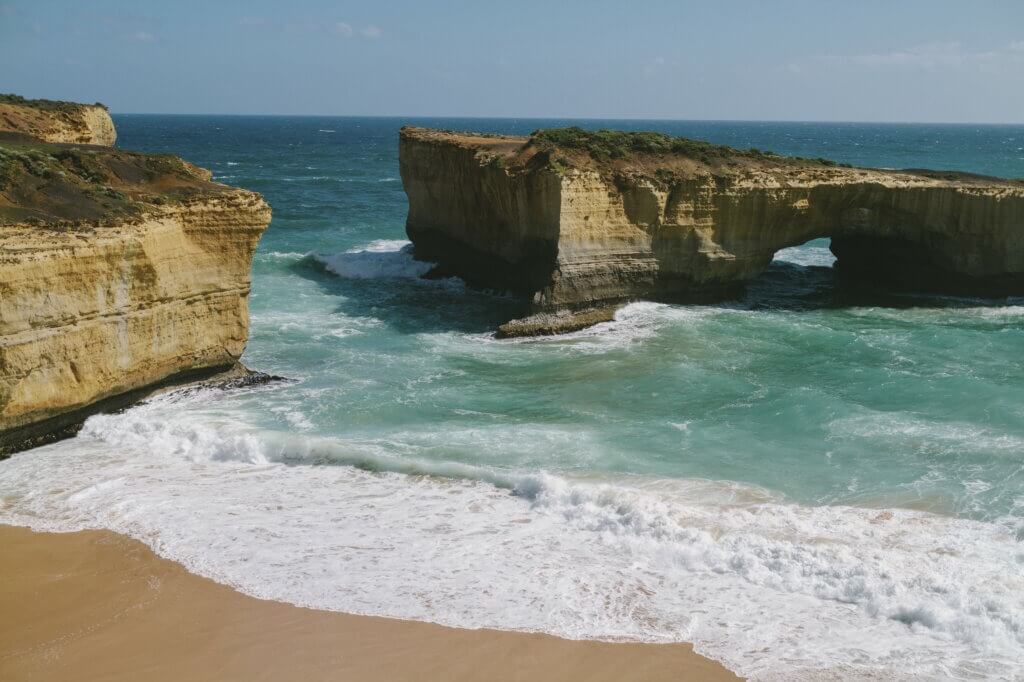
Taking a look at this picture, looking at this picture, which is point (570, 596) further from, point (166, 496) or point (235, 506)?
point (166, 496)

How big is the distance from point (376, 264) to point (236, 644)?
20921mm

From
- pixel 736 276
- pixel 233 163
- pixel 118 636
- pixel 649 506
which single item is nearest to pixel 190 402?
pixel 118 636

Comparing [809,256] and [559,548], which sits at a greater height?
[809,256]

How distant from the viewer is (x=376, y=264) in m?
29.5

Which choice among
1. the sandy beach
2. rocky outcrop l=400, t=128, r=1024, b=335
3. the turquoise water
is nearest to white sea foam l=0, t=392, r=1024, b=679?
the sandy beach

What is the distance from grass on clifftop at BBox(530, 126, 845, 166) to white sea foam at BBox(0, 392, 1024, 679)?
11.6 m

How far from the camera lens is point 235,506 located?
40.7 feet

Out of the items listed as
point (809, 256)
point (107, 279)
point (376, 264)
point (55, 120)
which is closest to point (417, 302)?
point (376, 264)

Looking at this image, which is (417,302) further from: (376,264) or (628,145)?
(628,145)

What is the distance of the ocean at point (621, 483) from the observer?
1009 cm

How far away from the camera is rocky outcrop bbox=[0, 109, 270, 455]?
521 inches

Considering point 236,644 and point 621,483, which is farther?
point 621,483

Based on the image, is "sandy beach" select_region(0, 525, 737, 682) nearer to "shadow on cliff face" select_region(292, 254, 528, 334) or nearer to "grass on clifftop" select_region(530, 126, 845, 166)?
"shadow on cliff face" select_region(292, 254, 528, 334)

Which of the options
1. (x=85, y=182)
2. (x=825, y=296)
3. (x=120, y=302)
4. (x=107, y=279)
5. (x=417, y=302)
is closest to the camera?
(x=107, y=279)
